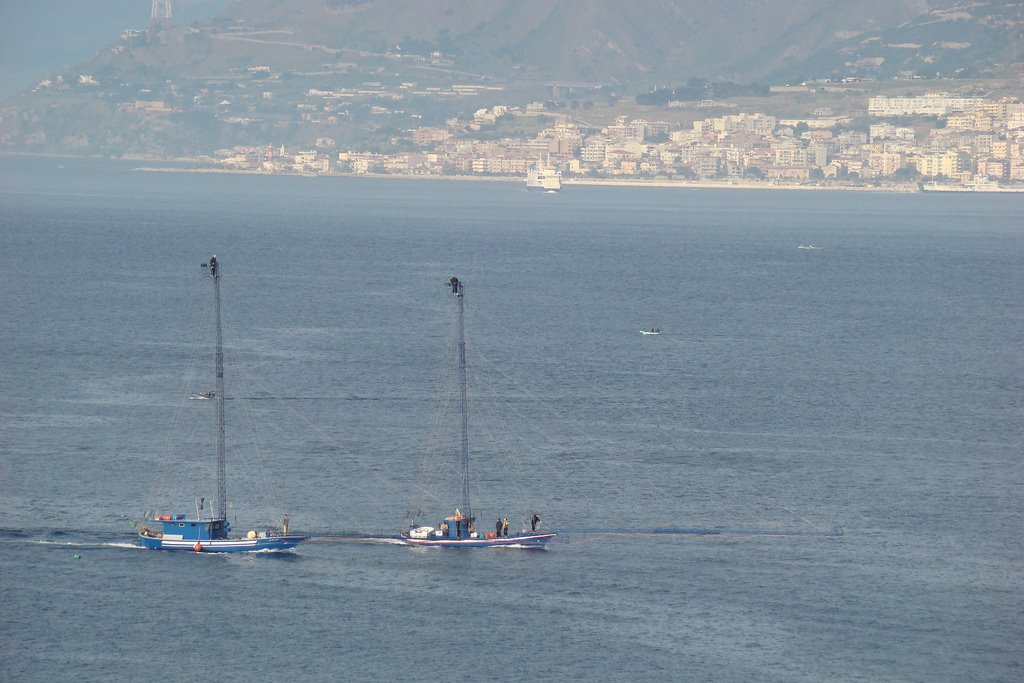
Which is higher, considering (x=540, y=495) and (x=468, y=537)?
(x=540, y=495)

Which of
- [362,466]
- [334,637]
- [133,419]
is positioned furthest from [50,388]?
[334,637]

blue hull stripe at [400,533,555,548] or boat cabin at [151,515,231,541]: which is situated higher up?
boat cabin at [151,515,231,541]

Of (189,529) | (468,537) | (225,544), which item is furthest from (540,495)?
(189,529)

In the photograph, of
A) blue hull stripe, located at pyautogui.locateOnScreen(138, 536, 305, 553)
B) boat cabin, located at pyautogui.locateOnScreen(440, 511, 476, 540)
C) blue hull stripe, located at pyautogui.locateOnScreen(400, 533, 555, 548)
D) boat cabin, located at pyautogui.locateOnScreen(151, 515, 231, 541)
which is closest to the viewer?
blue hull stripe, located at pyautogui.locateOnScreen(138, 536, 305, 553)

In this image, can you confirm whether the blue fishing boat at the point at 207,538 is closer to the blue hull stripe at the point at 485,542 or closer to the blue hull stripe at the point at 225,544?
the blue hull stripe at the point at 225,544

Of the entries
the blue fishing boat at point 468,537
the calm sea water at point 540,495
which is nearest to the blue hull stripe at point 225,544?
the calm sea water at point 540,495

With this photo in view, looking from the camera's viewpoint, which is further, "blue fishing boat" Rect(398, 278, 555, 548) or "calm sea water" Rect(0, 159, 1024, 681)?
"blue fishing boat" Rect(398, 278, 555, 548)

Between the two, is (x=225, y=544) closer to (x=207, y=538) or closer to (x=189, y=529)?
(x=207, y=538)

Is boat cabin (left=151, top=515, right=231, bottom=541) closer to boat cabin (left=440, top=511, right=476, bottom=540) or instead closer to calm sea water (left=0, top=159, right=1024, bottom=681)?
calm sea water (left=0, top=159, right=1024, bottom=681)

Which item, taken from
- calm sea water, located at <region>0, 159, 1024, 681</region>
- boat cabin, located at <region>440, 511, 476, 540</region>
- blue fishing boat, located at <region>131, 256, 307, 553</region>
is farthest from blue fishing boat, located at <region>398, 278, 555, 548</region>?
blue fishing boat, located at <region>131, 256, 307, 553</region>
